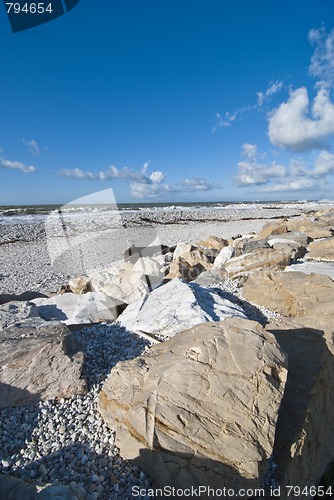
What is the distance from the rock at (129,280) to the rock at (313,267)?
10.8 ft

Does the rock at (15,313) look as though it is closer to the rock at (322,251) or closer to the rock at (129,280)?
the rock at (129,280)

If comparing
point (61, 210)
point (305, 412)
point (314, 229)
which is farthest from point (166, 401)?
point (61, 210)

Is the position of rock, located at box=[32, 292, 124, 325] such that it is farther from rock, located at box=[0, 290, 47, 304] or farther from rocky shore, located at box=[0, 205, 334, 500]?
rock, located at box=[0, 290, 47, 304]

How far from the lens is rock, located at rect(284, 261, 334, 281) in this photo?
6.98 m

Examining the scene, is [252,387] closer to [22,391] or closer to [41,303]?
[22,391]

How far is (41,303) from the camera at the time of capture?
664 centimetres

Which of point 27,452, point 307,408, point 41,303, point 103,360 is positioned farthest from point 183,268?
point 27,452

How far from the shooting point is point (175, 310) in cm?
479

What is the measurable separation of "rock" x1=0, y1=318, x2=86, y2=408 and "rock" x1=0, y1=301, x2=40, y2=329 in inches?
52.4

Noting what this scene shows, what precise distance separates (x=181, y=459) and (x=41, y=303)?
17.1 ft

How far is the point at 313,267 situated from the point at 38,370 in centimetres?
665

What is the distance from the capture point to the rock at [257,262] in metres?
7.39

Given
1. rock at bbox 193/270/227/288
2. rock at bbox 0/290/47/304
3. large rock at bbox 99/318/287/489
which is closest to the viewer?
large rock at bbox 99/318/287/489

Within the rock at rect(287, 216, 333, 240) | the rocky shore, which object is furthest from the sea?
the rocky shore
